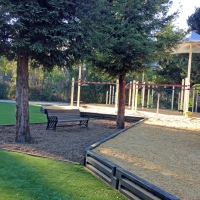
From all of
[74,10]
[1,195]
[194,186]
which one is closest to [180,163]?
[194,186]

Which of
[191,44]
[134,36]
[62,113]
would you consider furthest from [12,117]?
[191,44]

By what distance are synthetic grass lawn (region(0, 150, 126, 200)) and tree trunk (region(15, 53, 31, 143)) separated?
2.02 m

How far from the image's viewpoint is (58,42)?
6.46 meters

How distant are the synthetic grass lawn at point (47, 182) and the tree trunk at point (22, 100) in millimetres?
2022

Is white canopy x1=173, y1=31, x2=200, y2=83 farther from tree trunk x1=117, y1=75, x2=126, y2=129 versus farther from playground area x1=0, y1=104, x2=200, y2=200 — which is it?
playground area x1=0, y1=104, x2=200, y2=200

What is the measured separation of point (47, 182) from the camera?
13.7 feet

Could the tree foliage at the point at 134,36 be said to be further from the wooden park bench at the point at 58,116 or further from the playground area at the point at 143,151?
the playground area at the point at 143,151

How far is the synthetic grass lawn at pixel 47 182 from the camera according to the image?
372cm

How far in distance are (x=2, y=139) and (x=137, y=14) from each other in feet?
19.6

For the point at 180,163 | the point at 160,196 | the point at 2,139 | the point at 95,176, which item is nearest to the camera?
the point at 160,196

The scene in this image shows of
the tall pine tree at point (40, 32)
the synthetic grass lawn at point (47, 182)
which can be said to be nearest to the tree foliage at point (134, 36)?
the tall pine tree at point (40, 32)

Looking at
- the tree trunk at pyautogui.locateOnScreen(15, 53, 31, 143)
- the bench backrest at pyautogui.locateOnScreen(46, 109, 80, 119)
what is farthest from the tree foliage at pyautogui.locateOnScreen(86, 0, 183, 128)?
the tree trunk at pyautogui.locateOnScreen(15, 53, 31, 143)

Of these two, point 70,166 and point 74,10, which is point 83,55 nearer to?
point 74,10

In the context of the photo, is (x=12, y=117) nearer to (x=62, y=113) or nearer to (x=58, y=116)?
(x=62, y=113)
